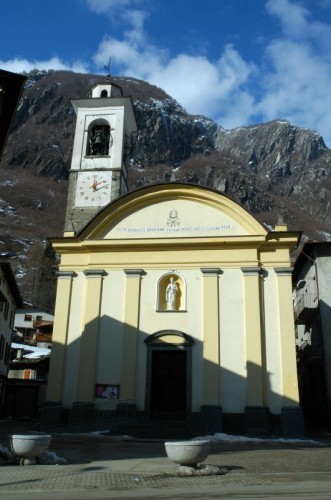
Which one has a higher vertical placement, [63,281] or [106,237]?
[106,237]

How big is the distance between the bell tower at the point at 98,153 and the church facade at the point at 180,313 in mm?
3745

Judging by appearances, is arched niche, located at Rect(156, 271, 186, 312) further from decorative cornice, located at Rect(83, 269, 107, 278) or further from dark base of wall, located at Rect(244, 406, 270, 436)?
dark base of wall, located at Rect(244, 406, 270, 436)

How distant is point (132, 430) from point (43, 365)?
18.9 metres

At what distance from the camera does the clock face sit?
22906 millimetres

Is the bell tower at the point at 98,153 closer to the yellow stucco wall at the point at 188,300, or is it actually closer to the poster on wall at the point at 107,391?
the yellow stucco wall at the point at 188,300

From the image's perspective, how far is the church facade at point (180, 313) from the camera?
655 inches

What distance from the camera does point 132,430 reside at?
15508 millimetres

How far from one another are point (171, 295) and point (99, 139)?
964 cm

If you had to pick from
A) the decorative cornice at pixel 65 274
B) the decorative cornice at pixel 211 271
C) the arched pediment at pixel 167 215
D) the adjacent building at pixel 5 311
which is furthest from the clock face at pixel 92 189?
the decorative cornice at pixel 211 271

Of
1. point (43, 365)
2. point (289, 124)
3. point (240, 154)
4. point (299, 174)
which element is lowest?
point (43, 365)

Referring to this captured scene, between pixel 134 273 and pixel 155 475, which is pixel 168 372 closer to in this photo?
pixel 134 273

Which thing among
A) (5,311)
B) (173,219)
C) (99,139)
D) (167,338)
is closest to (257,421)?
(167,338)

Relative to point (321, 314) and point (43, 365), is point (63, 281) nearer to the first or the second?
point (321, 314)

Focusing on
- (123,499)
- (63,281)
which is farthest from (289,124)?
(123,499)
